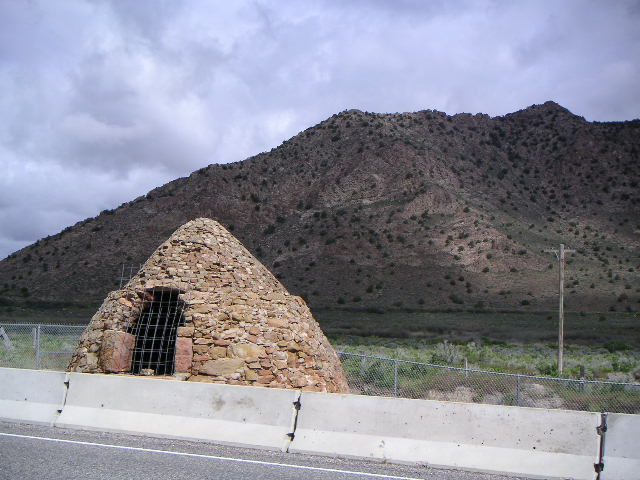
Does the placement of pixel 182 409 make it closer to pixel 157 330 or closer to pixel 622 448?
pixel 157 330

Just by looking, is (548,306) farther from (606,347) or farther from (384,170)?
(384,170)

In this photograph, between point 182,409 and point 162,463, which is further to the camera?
point 182,409

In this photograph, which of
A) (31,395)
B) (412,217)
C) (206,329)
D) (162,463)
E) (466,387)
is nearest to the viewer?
(162,463)

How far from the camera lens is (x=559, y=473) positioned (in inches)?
321

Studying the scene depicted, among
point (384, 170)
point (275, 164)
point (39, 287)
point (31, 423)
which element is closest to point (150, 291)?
point (31, 423)

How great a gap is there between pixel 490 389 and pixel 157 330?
977 cm

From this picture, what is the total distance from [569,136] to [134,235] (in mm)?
48099

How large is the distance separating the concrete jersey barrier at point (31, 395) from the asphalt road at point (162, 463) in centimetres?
91

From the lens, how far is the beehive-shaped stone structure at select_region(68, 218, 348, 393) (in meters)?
13.4

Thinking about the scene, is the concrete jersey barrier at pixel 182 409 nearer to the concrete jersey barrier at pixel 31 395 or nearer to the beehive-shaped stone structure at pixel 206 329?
the concrete jersey barrier at pixel 31 395

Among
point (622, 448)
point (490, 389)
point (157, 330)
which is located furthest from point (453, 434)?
point (490, 389)

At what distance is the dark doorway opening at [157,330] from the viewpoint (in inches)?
564

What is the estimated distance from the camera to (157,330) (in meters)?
15.6

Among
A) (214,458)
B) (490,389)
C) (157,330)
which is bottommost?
(490,389)
